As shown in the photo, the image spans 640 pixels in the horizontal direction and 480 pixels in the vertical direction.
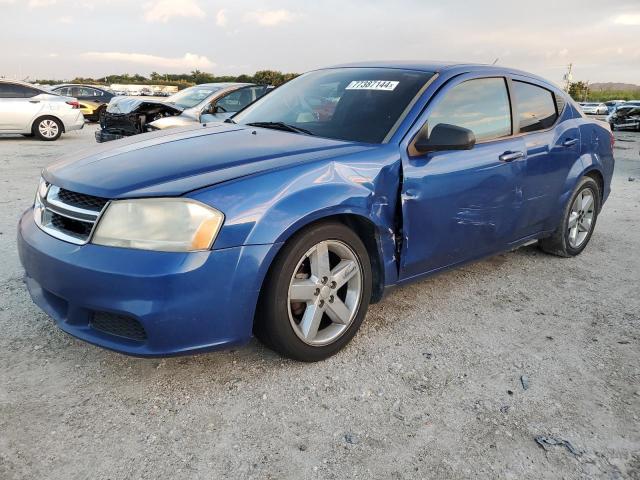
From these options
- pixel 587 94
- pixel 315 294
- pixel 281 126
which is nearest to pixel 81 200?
pixel 315 294

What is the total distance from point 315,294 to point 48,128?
1282cm

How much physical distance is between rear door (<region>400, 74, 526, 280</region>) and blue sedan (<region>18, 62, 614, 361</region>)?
1 cm

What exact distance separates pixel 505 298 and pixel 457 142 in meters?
1.38

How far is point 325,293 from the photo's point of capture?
9.19 ft

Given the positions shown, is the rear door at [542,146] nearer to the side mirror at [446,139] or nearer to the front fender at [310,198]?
the side mirror at [446,139]

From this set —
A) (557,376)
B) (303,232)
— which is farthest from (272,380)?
(557,376)

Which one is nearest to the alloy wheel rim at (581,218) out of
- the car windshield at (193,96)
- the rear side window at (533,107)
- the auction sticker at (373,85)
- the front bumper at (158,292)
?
the rear side window at (533,107)

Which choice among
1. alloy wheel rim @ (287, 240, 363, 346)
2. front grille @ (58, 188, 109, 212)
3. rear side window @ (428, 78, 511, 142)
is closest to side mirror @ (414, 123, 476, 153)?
rear side window @ (428, 78, 511, 142)

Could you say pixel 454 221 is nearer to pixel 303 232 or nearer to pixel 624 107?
pixel 303 232

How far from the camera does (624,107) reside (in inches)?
906

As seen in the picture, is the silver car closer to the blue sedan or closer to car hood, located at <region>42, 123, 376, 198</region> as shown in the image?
the blue sedan

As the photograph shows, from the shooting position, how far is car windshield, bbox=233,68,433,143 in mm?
3232

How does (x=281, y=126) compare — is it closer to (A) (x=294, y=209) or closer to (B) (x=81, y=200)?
(A) (x=294, y=209)

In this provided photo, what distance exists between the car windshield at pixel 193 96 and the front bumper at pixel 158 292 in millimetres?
8252
